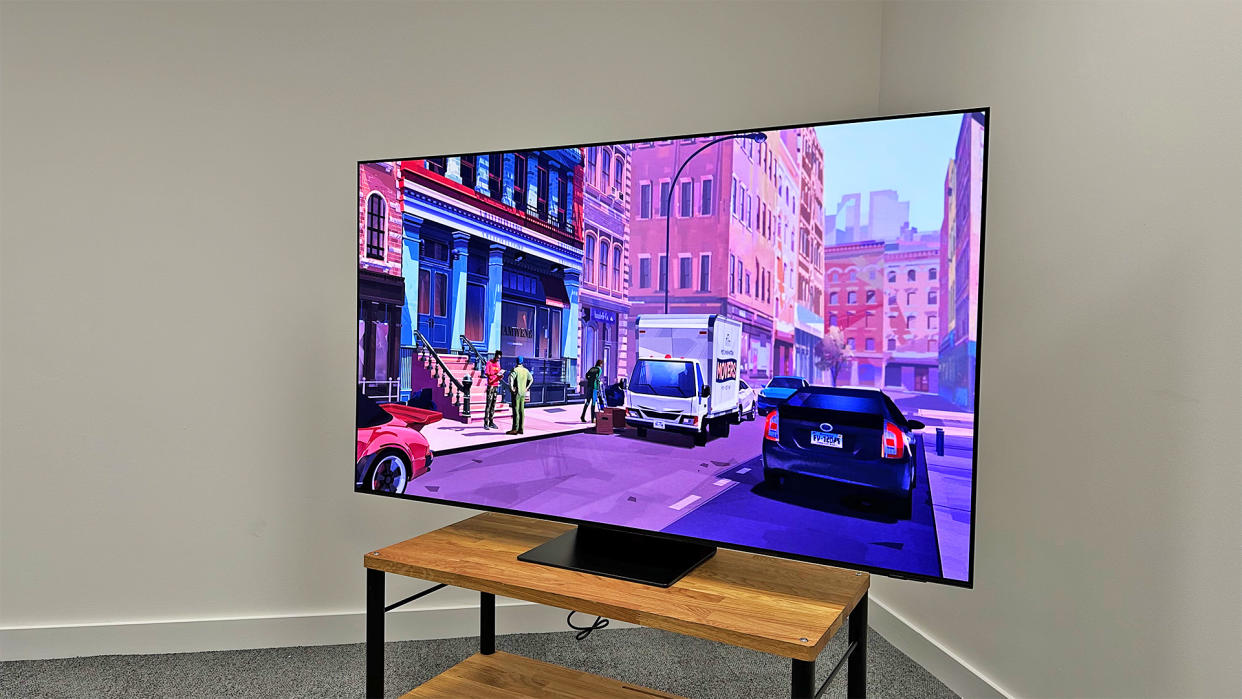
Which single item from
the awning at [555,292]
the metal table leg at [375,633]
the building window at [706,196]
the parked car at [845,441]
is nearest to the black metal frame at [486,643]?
the metal table leg at [375,633]

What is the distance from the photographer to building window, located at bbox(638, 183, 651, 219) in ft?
5.99

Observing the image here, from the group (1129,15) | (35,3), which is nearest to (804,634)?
(1129,15)

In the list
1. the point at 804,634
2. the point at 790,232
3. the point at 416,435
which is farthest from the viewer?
the point at 416,435

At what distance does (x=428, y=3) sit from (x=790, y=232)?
1.93 m

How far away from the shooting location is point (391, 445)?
2133mm

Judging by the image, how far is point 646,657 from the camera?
2.62 metres

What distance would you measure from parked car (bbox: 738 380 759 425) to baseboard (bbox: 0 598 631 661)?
1.52m

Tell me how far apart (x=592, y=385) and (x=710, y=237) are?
0.52m

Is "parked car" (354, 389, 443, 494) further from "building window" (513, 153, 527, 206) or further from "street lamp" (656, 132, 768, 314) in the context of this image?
"street lamp" (656, 132, 768, 314)

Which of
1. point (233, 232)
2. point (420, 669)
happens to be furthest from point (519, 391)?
point (233, 232)

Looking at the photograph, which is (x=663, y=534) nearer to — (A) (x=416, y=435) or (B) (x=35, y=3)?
(A) (x=416, y=435)

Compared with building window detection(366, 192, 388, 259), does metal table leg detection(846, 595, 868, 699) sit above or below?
below

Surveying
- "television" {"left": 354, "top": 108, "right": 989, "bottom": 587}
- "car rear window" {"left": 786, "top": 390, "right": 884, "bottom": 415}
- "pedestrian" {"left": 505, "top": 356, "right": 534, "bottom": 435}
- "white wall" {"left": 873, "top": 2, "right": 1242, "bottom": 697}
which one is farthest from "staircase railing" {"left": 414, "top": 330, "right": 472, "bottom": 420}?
"white wall" {"left": 873, "top": 2, "right": 1242, "bottom": 697}

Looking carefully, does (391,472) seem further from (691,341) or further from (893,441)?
(893,441)
